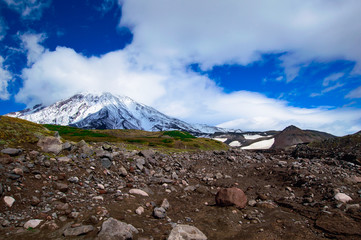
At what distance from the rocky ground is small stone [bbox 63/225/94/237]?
0.03 metres

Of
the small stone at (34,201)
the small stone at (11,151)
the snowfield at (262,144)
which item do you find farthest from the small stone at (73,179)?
the snowfield at (262,144)

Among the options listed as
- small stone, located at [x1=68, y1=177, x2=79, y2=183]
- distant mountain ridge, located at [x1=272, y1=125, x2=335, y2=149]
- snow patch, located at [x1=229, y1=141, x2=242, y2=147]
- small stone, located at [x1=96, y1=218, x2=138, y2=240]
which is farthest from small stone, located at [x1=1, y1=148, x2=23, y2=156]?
snow patch, located at [x1=229, y1=141, x2=242, y2=147]

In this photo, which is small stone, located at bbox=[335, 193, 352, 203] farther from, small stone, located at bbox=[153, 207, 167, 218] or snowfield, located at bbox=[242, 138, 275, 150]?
snowfield, located at bbox=[242, 138, 275, 150]

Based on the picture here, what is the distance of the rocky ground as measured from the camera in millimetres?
6273

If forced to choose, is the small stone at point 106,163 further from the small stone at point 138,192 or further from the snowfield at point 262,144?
the snowfield at point 262,144

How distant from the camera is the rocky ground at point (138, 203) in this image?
6.27 metres

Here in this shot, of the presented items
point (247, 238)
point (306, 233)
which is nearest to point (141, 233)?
point (247, 238)

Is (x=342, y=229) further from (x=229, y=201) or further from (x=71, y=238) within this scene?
(x=71, y=238)

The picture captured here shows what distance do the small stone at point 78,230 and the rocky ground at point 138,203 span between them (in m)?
0.03

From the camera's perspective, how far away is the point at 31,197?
7.26 metres

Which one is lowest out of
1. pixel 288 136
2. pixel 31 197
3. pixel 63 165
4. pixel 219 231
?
pixel 219 231

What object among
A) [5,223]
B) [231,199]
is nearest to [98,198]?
[5,223]

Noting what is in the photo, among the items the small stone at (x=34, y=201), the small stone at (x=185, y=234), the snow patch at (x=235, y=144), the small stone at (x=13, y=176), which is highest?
the snow patch at (x=235, y=144)

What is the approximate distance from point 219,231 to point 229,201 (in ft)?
7.69
